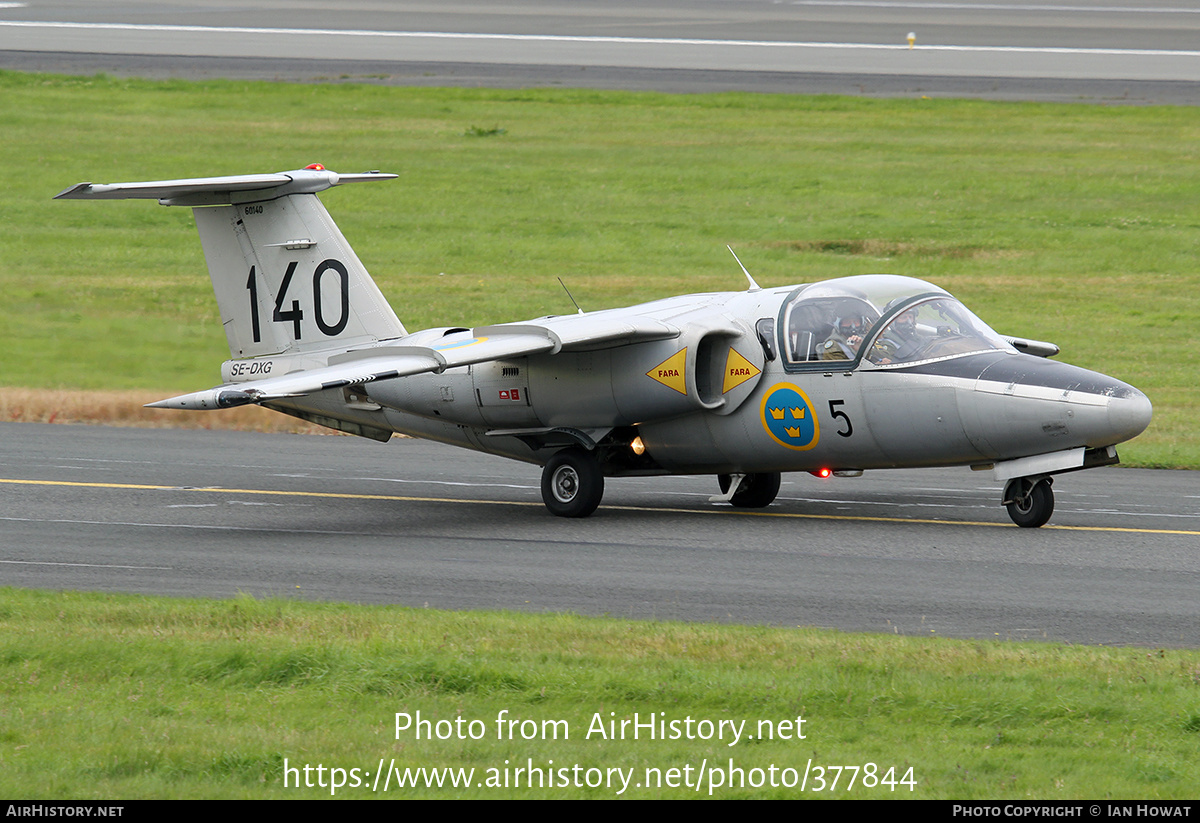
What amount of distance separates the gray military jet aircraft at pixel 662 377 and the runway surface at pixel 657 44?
37532 millimetres

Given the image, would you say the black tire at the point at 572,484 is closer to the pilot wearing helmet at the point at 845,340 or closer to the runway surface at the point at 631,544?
the runway surface at the point at 631,544

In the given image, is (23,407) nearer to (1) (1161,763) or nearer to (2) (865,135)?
(1) (1161,763)

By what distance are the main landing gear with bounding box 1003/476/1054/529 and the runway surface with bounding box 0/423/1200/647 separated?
0.19 meters

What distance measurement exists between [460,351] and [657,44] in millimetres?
47493

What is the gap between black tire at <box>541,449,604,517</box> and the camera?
18047 mm

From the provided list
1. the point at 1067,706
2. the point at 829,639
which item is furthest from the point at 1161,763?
the point at 829,639

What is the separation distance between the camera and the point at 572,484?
18.2m

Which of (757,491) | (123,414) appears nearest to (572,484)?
(757,491)

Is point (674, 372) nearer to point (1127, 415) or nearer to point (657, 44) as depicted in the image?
point (1127, 415)

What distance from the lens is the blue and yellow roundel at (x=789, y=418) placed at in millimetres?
16984

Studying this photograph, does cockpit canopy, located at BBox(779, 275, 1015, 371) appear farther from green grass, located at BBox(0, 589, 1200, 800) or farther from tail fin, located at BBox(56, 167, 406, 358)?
tail fin, located at BBox(56, 167, 406, 358)

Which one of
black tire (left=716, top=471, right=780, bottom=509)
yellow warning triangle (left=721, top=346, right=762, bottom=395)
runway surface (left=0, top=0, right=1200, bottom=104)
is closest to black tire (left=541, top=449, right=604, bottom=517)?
black tire (left=716, top=471, right=780, bottom=509)

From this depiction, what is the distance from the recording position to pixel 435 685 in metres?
10.3

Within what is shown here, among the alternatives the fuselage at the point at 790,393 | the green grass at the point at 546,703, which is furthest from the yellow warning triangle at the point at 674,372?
the green grass at the point at 546,703
